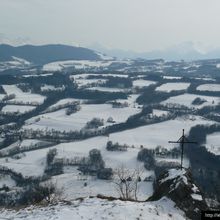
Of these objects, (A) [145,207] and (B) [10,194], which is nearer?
(A) [145,207]

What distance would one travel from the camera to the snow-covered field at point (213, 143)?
163 m

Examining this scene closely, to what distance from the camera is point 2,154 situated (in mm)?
171250

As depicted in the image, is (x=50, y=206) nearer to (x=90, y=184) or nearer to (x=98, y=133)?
(x=90, y=184)

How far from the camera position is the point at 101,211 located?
98.8 ft

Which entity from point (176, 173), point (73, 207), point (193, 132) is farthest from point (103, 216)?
point (193, 132)

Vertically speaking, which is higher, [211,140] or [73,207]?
[73,207]

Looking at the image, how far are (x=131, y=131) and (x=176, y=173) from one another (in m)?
162

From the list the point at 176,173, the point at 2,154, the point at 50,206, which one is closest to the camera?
the point at 50,206

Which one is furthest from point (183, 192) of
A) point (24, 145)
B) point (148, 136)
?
point (148, 136)

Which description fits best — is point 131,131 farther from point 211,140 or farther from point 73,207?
point 73,207

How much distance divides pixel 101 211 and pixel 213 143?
14887cm

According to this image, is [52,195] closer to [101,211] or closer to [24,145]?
[101,211]

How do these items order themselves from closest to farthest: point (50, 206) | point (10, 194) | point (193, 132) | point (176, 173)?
point (50, 206) → point (176, 173) → point (10, 194) → point (193, 132)

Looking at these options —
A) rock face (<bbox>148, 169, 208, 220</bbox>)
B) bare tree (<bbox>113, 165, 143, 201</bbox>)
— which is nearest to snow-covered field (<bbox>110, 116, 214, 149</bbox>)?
bare tree (<bbox>113, 165, 143, 201</bbox>)
